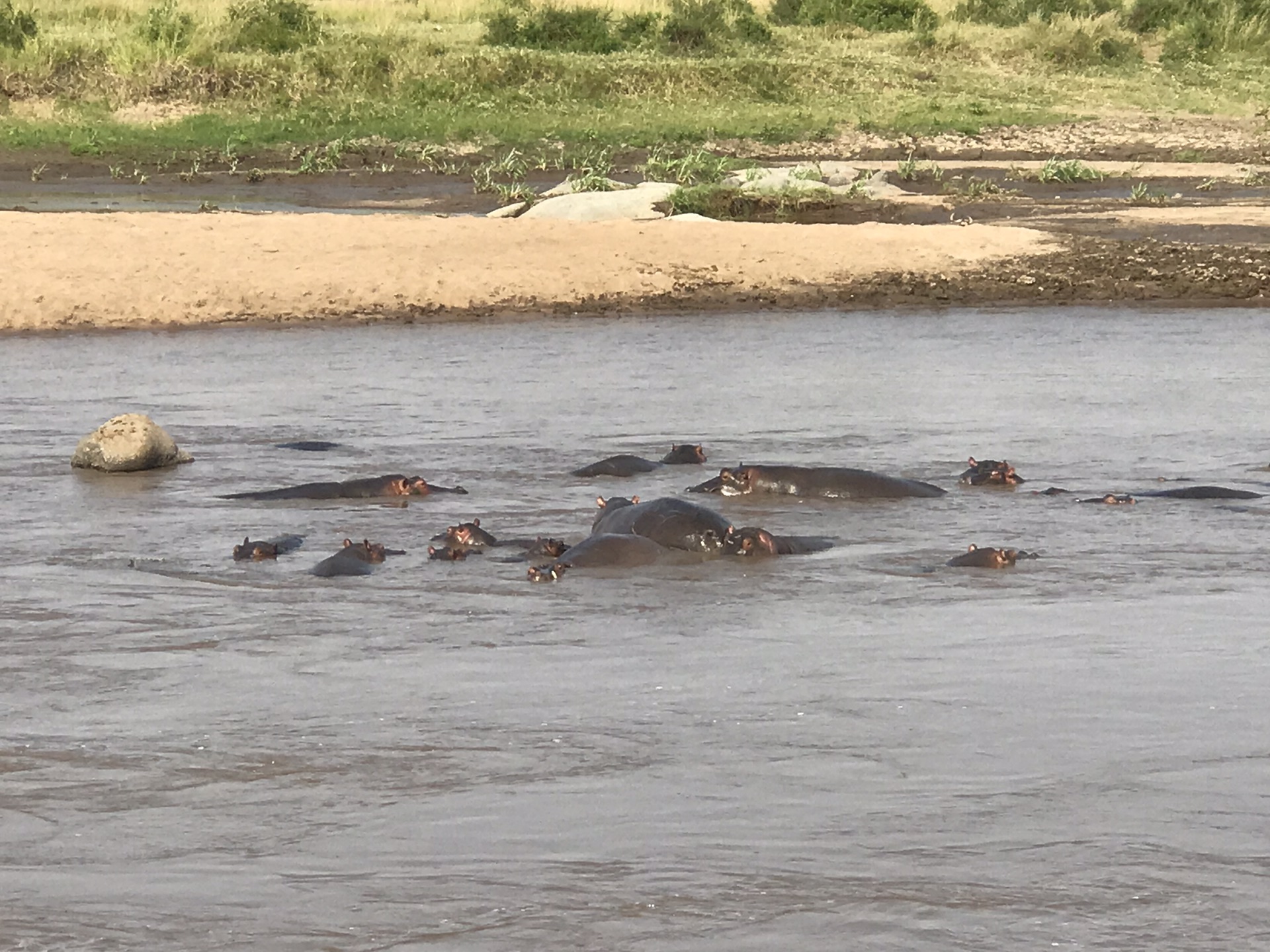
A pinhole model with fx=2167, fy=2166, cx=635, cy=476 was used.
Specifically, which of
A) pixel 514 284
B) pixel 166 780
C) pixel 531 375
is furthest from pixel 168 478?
pixel 514 284

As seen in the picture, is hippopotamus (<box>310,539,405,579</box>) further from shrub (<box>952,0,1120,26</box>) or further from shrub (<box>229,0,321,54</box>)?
shrub (<box>952,0,1120,26</box>)

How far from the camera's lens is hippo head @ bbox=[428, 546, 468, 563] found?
8.19 meters

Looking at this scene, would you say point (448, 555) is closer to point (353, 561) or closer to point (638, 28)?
point (353, 561)

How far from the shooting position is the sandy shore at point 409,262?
16812mm

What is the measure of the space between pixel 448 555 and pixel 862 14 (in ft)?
115

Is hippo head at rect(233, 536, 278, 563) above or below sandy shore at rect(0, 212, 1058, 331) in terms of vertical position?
above

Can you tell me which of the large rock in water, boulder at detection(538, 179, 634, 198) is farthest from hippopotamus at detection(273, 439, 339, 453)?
boulder at detection(538, 179, 634, 198)

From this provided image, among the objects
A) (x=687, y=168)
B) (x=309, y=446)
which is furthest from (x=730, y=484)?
(x=687, y=168)

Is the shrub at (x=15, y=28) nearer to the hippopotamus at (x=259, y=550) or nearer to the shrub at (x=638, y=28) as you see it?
the shrub at (x=638, y=28)

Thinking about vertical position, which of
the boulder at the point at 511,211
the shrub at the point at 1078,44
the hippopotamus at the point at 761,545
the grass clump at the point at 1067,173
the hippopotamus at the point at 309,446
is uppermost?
the shrub at the point at 1078,44

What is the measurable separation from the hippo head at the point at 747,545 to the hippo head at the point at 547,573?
2.27 ft

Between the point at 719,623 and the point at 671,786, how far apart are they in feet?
6.03

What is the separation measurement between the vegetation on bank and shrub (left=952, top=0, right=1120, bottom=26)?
145 cm

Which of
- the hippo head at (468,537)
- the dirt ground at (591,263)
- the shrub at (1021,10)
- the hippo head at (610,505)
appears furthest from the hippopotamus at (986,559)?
the shrub at (1021,10)
